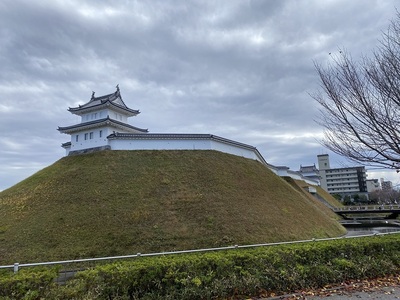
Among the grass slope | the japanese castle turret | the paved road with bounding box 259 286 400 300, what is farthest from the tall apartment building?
the paved road with bounding box 259 286 400 300

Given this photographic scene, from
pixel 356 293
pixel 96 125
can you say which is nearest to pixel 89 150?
pixel 96 125

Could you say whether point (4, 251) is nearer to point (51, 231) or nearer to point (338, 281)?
point (51, 231)

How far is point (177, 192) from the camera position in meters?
19.6

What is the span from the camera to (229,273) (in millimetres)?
5789

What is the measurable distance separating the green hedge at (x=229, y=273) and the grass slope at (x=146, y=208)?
8.53 metres

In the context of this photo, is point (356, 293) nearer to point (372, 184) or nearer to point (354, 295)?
point (354, 295)

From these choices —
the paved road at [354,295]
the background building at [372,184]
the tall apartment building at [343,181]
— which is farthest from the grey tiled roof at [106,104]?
the background building at [372,184]

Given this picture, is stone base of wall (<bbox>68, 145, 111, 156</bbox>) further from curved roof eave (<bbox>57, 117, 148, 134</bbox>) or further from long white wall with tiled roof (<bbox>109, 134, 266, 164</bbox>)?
curved roof eave (<bbox>57, 117, 148, 134</bbox>)

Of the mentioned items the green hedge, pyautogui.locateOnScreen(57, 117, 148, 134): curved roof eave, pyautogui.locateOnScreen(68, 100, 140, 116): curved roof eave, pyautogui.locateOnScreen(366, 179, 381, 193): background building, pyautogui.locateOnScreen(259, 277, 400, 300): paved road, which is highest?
pyautogui.locateOnScreen(68, 100, 140, 116): curved roof eave

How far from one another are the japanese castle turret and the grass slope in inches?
66.5

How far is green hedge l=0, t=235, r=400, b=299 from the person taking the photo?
5.07 m

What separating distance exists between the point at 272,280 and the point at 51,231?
14.2 metres

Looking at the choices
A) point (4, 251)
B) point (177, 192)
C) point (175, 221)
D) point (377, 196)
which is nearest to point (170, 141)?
point (177, 192)

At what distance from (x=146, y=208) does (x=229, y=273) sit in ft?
41.7
